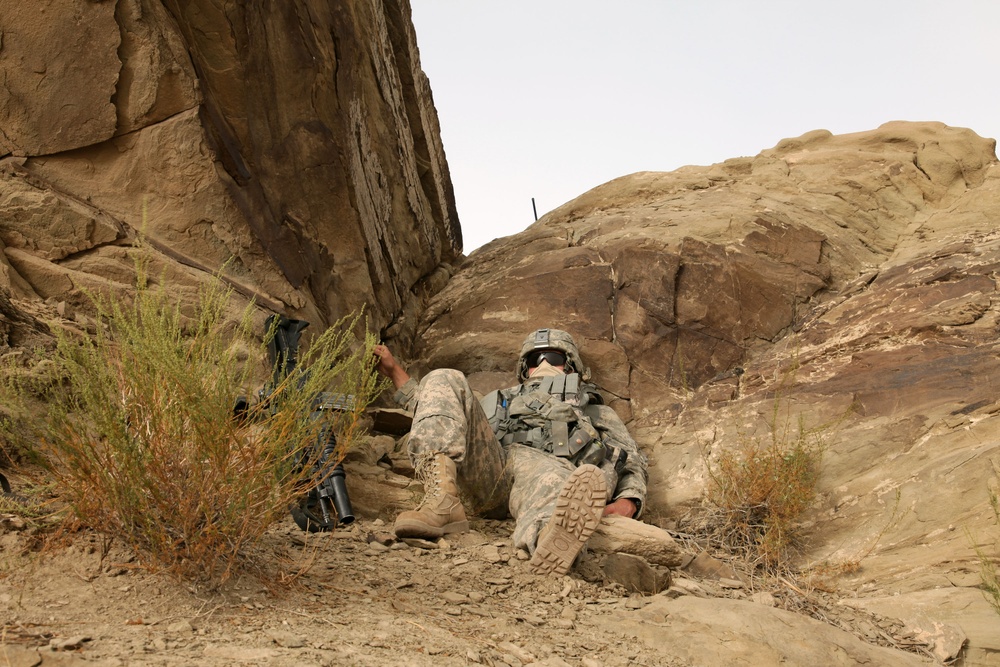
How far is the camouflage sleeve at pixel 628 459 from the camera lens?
477cm

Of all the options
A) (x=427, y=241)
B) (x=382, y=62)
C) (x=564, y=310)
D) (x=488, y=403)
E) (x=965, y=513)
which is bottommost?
(x=965, y=513)

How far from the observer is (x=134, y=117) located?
15.4 ft

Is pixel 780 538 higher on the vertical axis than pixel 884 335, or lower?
lower

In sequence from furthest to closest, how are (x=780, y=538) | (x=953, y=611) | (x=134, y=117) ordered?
(x=134, y=117)
(x=780, y=538)
(x=953, y=611)

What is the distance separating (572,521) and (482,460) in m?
1.00

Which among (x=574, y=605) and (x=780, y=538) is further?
(x=780, y=538)

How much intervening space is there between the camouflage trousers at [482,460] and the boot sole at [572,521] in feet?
0.66

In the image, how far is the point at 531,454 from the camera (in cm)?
471

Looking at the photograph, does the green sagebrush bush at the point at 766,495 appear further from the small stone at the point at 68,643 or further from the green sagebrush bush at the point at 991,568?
the small stone at the point at 68,643

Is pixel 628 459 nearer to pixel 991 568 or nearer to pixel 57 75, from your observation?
pixel 991 568

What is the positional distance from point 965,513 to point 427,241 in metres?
4.81

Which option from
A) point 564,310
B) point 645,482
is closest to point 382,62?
point 564,310

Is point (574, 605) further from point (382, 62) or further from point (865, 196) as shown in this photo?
point (865, 196)

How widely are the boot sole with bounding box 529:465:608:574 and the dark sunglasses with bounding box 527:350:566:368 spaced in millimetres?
2273
